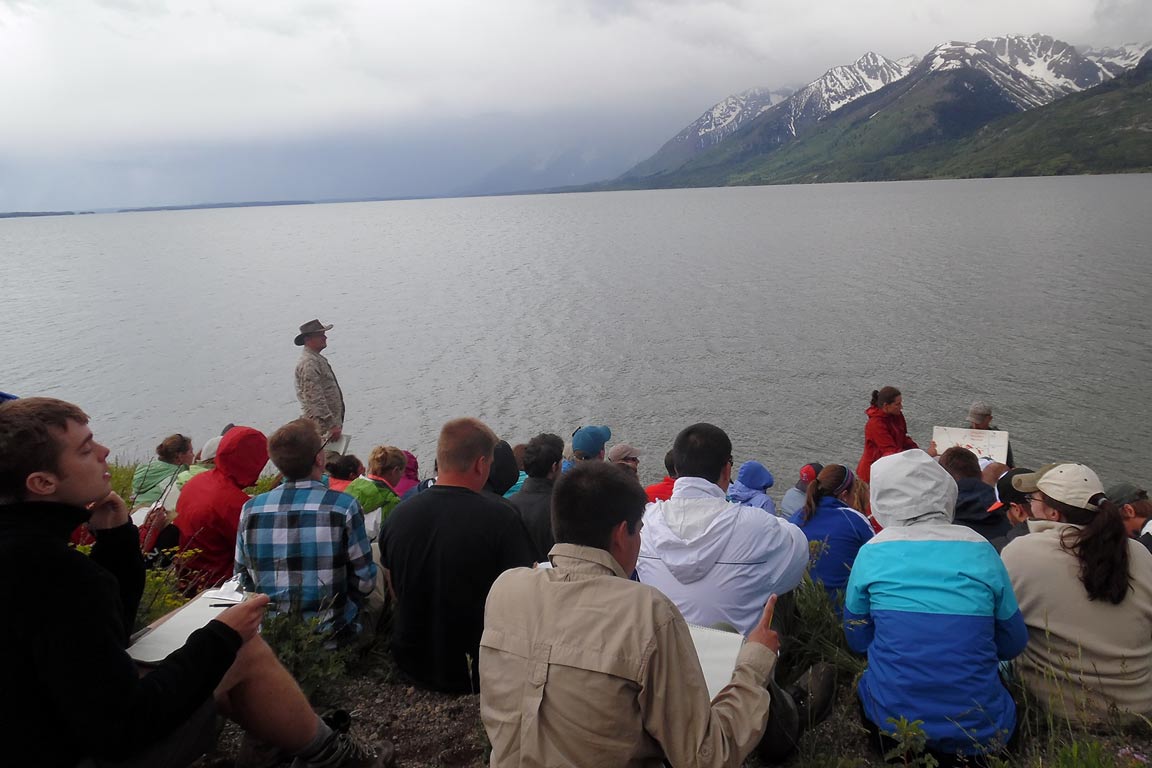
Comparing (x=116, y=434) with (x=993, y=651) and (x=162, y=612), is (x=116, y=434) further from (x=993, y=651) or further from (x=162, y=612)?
(x=993, y=651)

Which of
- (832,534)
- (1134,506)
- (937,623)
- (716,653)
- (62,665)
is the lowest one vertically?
(1134,506)

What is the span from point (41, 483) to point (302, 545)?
1.99 metres

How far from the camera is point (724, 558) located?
4480 mm

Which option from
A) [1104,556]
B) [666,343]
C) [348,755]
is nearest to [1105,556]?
[1104,556]

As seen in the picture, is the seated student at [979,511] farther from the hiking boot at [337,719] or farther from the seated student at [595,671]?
the hiking boot at [337,719]

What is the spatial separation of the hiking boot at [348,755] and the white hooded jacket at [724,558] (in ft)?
5.92

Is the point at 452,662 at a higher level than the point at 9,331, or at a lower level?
higher

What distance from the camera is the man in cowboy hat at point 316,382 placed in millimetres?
11383

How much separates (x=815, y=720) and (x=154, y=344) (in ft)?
122

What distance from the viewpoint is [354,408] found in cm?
2294

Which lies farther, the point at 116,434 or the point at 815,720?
the point at 116,434

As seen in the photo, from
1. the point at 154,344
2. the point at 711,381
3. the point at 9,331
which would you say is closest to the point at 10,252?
the point at 9,331

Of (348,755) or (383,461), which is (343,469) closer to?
(383,461)

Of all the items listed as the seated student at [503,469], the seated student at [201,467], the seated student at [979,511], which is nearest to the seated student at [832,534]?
the seated student at [979,511]
